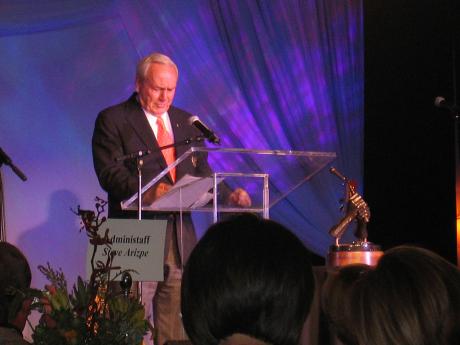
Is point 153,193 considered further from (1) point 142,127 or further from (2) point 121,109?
(2) point 121,109

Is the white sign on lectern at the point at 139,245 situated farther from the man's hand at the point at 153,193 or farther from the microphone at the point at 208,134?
the microphone at the point at 208,134

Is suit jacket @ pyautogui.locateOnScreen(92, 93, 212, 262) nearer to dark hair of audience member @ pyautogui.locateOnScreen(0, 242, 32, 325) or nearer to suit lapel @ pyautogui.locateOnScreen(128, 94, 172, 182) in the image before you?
suit lapel @ pyautogui.locateOnScreen(128, 94, 172, 182)

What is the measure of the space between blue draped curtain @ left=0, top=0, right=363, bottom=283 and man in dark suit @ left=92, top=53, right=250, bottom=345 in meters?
0.96

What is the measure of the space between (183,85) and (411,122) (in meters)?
1.63

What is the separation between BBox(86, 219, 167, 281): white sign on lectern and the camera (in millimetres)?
2498

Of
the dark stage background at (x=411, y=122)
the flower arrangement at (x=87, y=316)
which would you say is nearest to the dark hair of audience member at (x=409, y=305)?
the flower arrangement at (x=87, y=316)

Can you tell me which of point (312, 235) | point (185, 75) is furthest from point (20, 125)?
point (312, 235)

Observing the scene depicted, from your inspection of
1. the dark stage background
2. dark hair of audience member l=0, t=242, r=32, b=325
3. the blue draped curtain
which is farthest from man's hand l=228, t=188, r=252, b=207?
the dark stage background

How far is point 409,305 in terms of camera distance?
4.46 ft

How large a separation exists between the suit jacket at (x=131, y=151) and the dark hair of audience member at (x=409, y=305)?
2094mm

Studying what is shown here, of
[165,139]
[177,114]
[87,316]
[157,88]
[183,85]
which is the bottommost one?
[87,316]

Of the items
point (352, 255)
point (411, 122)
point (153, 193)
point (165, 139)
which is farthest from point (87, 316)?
point (411, 122)

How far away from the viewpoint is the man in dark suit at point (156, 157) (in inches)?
141

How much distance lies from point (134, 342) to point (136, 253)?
0.91 meters
